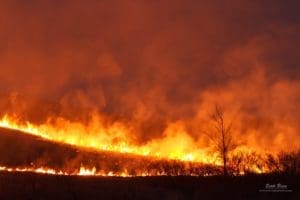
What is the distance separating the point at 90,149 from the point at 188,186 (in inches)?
435

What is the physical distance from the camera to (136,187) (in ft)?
98.1

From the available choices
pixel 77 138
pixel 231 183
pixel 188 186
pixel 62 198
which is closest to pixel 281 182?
pixel 231 183

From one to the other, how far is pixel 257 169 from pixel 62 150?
13.9m

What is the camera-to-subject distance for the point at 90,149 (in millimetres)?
41469

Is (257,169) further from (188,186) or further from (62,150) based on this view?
(62,150)

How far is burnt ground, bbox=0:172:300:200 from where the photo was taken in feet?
92.2

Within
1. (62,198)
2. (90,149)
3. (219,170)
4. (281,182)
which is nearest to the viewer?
(62,198)

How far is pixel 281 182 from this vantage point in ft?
106

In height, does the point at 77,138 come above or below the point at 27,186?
above

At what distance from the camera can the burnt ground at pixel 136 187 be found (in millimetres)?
28094

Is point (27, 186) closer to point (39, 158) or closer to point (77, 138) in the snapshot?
point (39, 158)

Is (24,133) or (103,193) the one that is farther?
(24,133)

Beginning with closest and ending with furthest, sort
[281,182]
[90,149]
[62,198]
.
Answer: [62,198]
[281,182]
[90,149]

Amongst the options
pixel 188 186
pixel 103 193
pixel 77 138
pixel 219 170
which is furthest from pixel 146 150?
pixel 103 193
